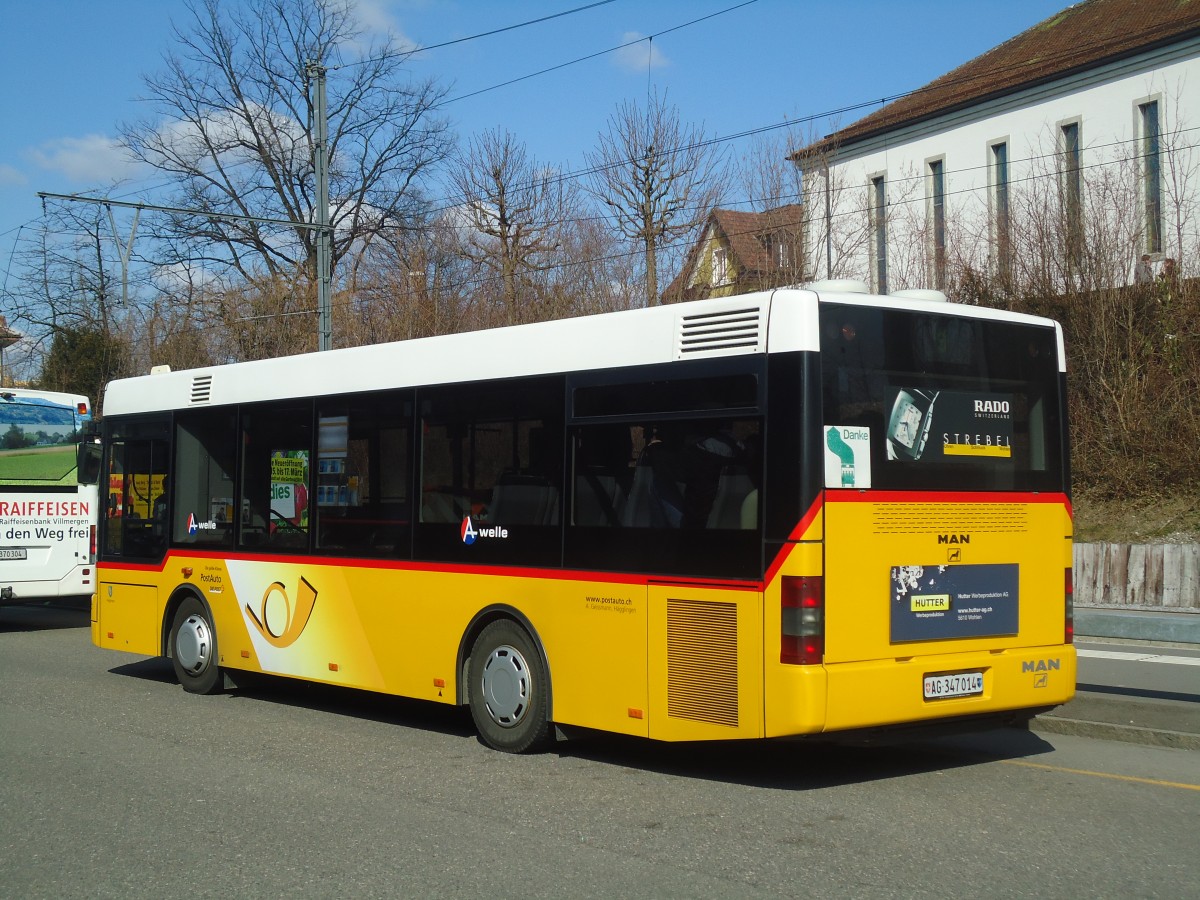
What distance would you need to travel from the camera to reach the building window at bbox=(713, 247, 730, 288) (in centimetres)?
2916

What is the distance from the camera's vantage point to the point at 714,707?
779cm

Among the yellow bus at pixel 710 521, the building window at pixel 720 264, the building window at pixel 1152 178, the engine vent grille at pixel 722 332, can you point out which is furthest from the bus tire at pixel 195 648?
the building window at pixel 1152 178

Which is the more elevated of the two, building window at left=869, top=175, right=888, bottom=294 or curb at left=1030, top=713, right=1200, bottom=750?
building window at left=869, top=175, right=888, bottom=294

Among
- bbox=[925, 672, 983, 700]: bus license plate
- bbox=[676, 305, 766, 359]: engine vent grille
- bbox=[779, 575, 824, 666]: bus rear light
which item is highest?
bbox=[676, 305, 766, 359]: engine vent grille

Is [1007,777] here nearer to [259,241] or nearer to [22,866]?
[22,866]

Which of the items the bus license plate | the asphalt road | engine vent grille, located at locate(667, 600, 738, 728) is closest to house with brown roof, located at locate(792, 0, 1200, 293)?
the asphalt road

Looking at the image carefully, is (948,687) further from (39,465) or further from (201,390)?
(39,465)

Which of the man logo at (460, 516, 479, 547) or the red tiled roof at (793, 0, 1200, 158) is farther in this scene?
the red tiled roof at (793, 0, 1200, 158)

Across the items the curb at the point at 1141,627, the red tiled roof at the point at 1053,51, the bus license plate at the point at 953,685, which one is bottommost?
the bus license plate at the point at 953,685

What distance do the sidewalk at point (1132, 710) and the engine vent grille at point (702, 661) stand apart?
3.00 metres

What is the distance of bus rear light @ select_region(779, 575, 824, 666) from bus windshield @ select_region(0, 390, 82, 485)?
47.1ft

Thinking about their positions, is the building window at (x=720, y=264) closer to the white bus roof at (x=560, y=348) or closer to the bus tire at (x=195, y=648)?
the white bus roof at (x=560, y=348)

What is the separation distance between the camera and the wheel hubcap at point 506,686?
9.13 metres

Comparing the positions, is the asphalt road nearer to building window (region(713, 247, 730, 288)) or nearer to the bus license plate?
the bus license plate
